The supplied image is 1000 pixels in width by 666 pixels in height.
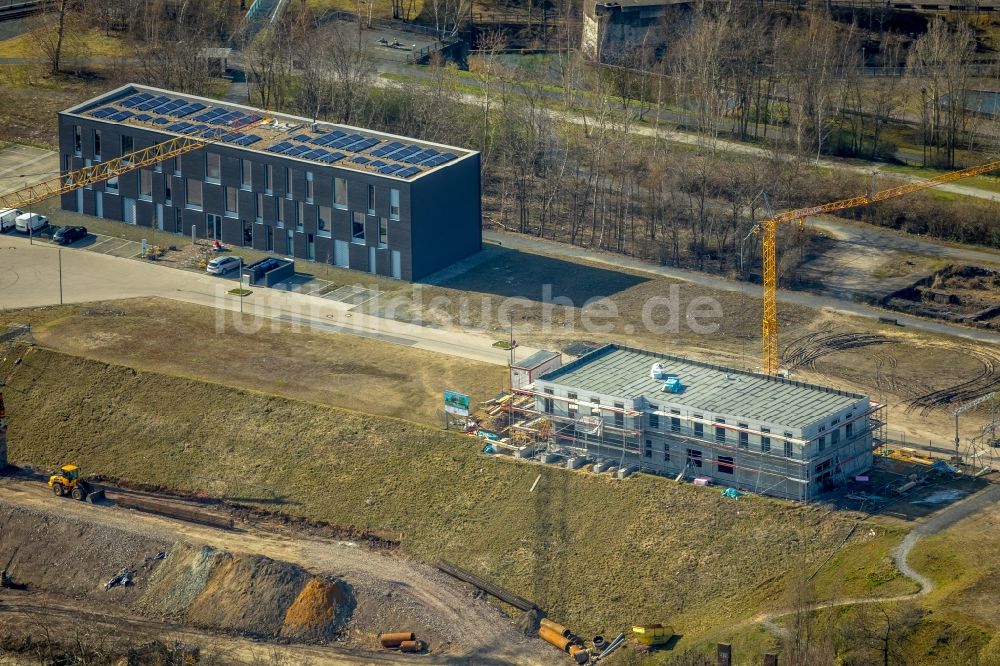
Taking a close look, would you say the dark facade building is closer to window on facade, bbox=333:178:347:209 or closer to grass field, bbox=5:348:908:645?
window on facade, bbox=333:178:347:209

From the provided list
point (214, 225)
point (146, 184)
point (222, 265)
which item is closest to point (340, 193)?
point (222, 265)

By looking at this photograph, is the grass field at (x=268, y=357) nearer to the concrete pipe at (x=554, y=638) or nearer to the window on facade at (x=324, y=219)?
the window on facade at (x=324, y=219)

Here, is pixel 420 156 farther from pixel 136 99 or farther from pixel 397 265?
pixel 136 99

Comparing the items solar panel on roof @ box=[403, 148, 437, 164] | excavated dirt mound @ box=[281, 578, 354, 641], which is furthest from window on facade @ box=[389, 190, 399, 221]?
excavated dirt mound @ box=[281, 578, 354, 641]

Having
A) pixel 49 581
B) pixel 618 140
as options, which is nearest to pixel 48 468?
pixel 49 581

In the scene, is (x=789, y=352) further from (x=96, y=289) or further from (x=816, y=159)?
(x=96, y=289)

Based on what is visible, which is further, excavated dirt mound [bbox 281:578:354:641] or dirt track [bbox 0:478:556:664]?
excavated dirt mound [bbox 281:578:354:641]
